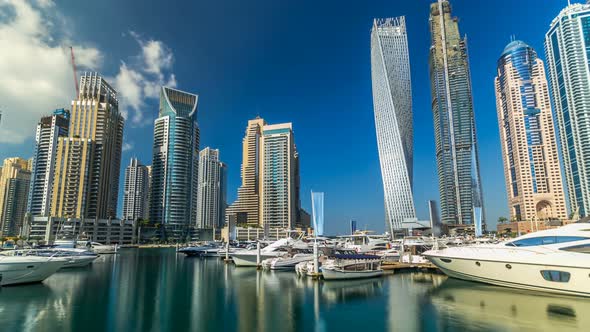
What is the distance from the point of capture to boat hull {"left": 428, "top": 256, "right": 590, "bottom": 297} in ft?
97.3

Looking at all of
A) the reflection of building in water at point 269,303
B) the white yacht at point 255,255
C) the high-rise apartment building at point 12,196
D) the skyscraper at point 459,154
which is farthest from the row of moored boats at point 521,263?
the high-rise apartment building at point 12,196

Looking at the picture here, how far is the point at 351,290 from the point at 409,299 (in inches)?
268

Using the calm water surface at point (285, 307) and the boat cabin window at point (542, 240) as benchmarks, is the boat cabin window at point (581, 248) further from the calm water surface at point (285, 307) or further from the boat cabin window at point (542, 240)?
the calm water surface at point (285, 307)

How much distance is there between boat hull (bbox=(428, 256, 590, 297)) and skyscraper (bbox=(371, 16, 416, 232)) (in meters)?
104

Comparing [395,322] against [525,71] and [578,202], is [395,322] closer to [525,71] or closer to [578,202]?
[578,202]

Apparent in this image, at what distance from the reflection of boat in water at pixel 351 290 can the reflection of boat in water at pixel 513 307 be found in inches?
Result: 251

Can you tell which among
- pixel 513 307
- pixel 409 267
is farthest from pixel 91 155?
pixel 513 307

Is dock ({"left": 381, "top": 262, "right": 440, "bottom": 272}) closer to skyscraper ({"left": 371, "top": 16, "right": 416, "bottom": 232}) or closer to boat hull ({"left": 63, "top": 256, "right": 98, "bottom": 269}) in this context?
boat hull ({"left": 63, "top": 256, "right": 98, "bottom": 269})

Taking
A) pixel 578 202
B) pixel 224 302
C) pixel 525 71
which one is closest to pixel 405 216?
pixel 578 202

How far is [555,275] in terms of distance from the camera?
3075 cm

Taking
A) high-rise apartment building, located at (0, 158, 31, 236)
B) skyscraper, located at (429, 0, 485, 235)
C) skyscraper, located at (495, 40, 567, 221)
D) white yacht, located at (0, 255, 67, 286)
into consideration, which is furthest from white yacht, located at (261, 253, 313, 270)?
high-rise apartment building, located at (0, 158, 31, 236)

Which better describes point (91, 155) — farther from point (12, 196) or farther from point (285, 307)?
point (285, 307)

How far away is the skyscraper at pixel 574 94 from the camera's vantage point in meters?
146

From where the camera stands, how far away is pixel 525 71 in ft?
611
